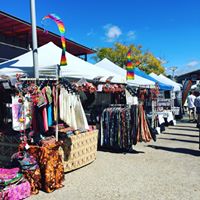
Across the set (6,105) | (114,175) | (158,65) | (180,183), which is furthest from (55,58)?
(158,65)

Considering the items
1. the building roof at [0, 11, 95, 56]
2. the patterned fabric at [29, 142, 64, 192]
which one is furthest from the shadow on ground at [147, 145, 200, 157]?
the building roof at [0, 11, 95, 56]

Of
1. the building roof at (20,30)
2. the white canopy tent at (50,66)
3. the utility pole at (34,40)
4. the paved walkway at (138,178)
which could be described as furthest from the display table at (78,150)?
the building roof at (20,30)

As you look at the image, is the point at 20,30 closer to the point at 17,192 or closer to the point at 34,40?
the point at 34,40

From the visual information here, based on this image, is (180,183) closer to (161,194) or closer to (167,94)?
(161,194)

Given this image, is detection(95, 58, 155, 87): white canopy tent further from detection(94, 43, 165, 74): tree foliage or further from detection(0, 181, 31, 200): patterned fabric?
detection(94, 43, 165, 74): tree foliage

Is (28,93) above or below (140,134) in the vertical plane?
above

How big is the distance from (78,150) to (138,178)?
1233mm

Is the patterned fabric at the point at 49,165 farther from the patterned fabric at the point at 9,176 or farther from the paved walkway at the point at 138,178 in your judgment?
the patterned fabric at the point at 9,176

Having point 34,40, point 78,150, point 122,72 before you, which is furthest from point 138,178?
point 122,72

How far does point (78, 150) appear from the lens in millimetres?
4363

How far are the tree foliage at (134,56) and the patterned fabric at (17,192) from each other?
2582 cm

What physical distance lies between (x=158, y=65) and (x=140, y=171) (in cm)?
2881

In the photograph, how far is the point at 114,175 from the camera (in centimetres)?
405

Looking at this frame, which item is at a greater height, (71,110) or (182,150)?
(71,110)
